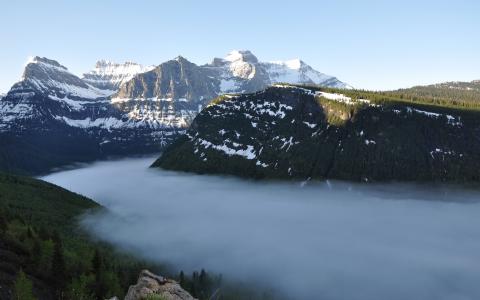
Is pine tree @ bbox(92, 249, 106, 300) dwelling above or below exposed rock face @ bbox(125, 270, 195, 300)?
below

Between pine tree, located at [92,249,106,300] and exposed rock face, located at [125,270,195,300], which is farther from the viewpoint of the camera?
pine tree, located at [92,249,106,300]

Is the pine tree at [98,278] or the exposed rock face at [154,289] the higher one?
the exposed rock face at [154,289]

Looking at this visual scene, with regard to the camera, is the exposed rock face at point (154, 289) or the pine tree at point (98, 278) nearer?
the exposed rock face at point (154, 289)

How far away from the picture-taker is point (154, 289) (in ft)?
147

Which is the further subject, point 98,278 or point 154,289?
point 98,278

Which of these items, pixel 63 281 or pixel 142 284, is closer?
pixel 142 284

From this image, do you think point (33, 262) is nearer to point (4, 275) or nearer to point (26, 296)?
point (4, 275)

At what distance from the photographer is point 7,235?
4668 inches

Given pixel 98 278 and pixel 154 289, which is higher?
pixel 154 289

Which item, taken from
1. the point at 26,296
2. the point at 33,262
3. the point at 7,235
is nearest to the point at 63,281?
the point at 33,262

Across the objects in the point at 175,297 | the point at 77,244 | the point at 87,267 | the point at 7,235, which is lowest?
the point at 77,244

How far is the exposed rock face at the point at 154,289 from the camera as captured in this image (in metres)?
43.4

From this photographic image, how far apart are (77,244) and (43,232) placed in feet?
146

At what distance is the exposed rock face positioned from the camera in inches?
1709
